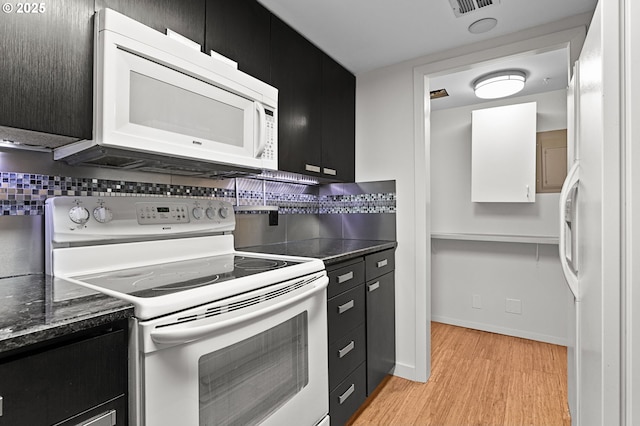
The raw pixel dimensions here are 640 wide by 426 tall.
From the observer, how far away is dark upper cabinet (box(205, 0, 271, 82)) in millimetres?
1440

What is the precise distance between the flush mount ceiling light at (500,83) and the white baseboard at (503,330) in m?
2.11

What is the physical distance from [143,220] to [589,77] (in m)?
1.67

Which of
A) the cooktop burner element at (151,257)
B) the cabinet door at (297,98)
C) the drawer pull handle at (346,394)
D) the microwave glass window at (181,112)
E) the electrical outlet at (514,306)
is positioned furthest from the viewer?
the electrical outlet at (514,306)

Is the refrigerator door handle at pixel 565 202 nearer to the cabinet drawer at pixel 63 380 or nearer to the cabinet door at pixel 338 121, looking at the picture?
the cabinet door at pixel 338 121

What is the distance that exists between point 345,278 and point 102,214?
113 cm

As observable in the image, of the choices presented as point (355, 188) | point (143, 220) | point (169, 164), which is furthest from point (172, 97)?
point (355, 188)

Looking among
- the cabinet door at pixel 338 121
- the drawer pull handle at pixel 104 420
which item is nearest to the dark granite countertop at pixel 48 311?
the drawer pull handle at pixel 104 420

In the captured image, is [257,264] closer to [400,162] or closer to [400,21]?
Result: [400,162]

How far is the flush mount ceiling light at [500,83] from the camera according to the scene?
2.53m

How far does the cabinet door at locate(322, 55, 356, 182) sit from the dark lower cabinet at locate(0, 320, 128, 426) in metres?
1.60

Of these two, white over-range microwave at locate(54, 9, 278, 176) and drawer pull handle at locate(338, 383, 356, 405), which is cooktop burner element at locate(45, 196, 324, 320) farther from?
drawer pull handle at locate(338, 383, 356, 405)

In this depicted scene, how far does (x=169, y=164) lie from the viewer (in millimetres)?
1344

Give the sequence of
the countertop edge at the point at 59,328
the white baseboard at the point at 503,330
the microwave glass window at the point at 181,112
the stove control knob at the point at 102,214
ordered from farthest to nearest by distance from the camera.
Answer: the white baseboard at the point at 503,330 → the stove control knob at the point at 102,214 → the microwave glass window at the point at 181,112 → the countertop edge at the point at 59,328

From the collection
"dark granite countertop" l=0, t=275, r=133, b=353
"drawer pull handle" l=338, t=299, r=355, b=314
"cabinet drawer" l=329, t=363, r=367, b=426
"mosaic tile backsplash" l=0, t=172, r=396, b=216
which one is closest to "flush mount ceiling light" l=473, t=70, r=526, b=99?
"mosaic tile backsplash" l=0, t=172, r=396, b=216
